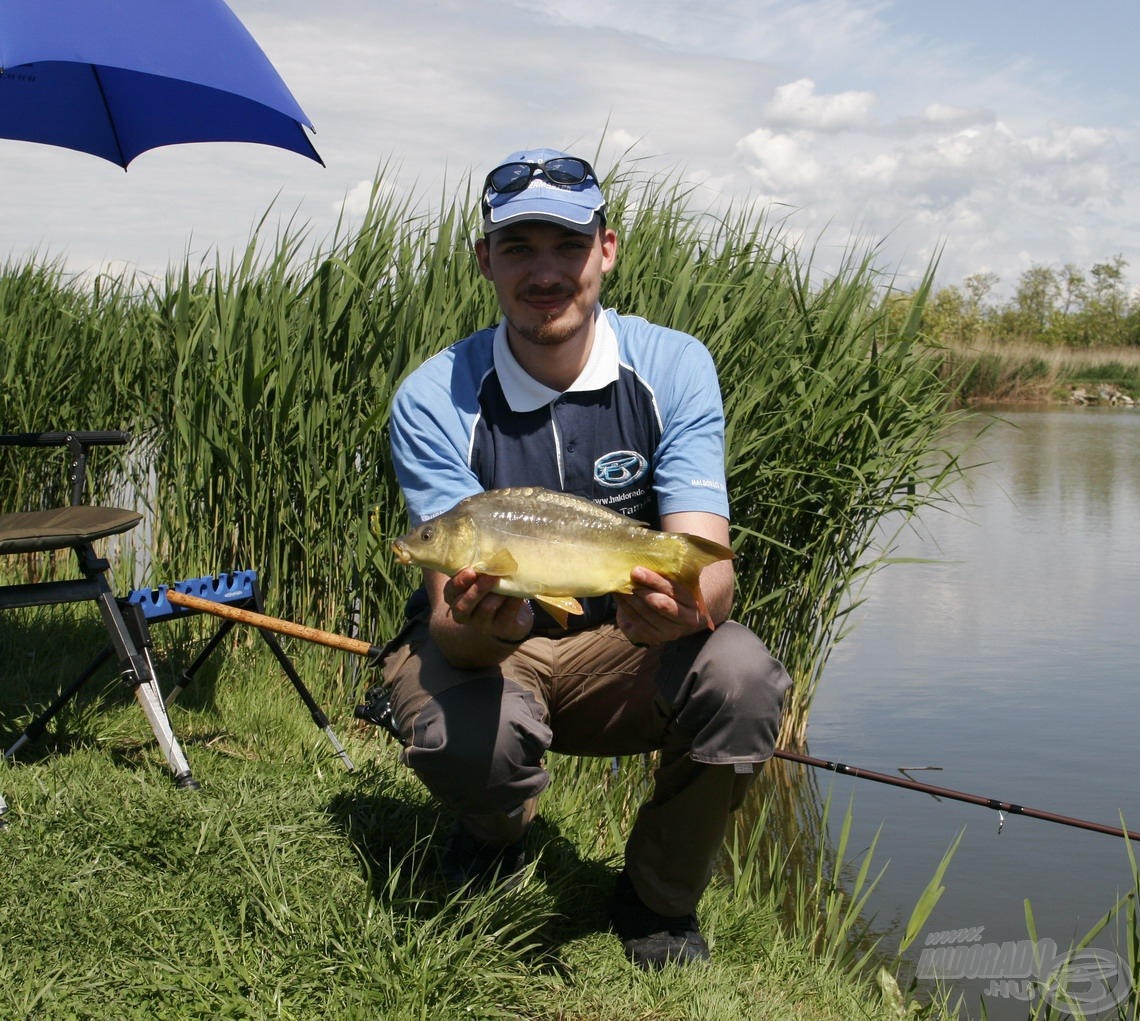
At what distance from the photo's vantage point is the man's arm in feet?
6.69

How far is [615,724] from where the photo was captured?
2.46m

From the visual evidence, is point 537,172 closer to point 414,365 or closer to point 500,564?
point 500,564

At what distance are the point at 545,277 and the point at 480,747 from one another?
0.90 metres

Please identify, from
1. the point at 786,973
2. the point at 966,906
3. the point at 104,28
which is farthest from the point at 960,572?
the point at 104,28

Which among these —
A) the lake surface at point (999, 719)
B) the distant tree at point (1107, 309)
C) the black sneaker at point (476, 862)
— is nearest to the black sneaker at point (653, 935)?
the black sneaker at point (476, 862)

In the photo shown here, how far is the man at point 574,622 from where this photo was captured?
2.27m

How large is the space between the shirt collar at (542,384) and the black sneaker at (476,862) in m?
0.86

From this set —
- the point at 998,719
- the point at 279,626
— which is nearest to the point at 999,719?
the point at 998,719

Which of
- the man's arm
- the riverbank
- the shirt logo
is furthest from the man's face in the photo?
the riverbank

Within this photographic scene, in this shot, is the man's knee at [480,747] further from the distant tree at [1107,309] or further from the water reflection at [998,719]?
the distant tree at [1107,309]

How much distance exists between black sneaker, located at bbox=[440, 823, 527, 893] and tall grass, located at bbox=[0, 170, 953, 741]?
56.3 inches

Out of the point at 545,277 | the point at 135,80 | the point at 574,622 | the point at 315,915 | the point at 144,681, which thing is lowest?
the point at 315,915

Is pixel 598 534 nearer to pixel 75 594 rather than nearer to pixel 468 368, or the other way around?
pixel 468 368

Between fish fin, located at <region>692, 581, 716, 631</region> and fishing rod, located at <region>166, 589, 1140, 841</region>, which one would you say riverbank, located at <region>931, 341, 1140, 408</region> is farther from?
fish fin, located at <region>692, 581, 716, 631</region>
